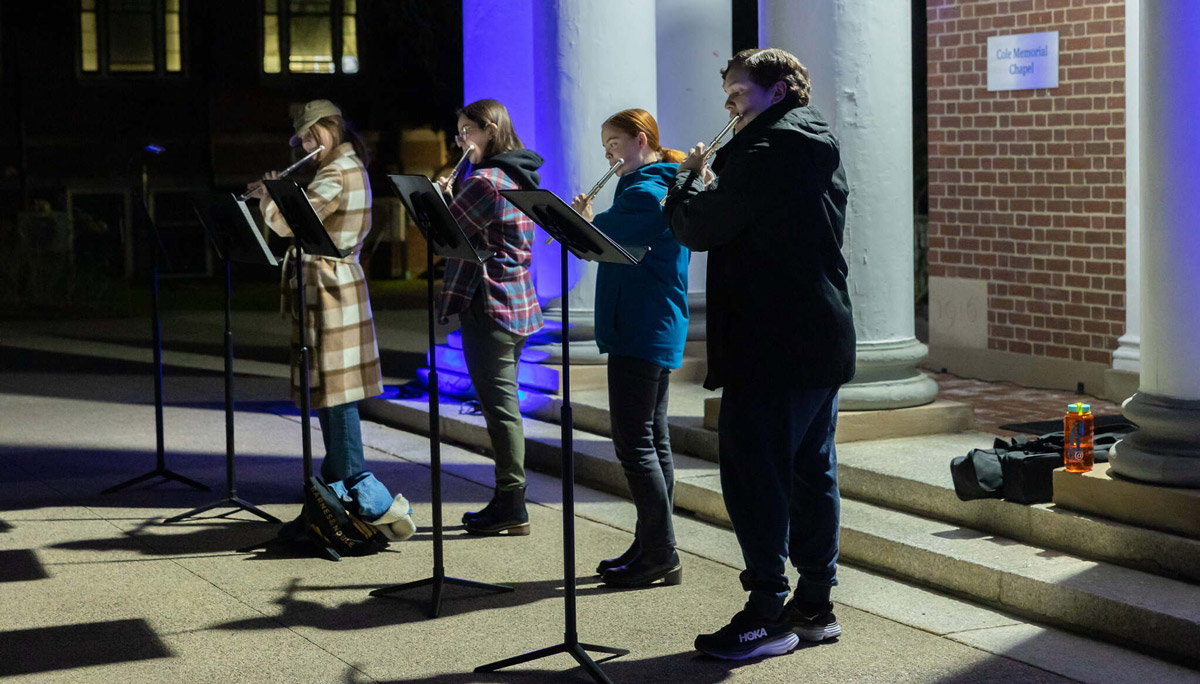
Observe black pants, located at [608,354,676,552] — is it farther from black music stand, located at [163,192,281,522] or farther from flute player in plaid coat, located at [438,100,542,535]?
black music stand, located at [163,192,281,522]

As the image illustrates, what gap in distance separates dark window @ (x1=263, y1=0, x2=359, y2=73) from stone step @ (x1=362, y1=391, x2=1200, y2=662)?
20.0 metres

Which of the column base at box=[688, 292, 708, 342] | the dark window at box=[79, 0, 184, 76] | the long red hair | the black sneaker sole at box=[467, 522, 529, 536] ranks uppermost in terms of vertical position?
the dark window at box=[79, 0, 184, 76]

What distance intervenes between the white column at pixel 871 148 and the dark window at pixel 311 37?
19.9 meters

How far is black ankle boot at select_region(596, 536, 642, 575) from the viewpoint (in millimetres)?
5730

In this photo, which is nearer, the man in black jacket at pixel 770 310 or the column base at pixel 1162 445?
the man in black jacket at pixel 770 310

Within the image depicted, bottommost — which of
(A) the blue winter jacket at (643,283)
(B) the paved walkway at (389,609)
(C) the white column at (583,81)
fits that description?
(B) the paved walkway at (389,609)

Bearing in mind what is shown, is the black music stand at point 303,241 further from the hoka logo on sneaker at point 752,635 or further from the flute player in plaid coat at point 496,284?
the hoka logo on sneaker at point 752,635

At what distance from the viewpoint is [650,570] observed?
5.64 m

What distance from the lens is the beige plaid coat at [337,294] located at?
20.7ft

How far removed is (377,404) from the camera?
988 cm

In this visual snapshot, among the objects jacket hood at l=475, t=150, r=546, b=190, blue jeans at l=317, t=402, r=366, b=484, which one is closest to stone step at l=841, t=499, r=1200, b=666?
jacket hood at l=475, t=150, r=546, b=190

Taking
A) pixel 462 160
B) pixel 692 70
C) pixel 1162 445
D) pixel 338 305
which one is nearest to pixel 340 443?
pixel 338 305

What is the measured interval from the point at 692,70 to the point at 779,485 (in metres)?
5.79

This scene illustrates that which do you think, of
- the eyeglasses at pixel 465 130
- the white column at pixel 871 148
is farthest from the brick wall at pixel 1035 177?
the eyeglasses at pixel 465 130
